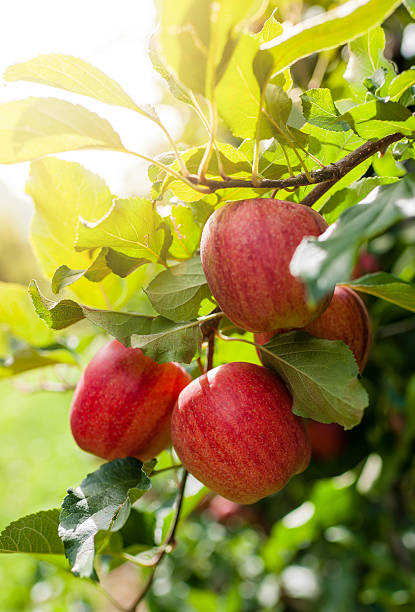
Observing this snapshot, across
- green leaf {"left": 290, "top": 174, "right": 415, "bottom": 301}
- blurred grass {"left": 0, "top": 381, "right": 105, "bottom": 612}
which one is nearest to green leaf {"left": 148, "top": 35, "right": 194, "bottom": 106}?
green leaf {"left": 290, "top": 174, "right": 415, "bottom": 301}

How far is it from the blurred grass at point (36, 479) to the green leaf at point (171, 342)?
0.47 m

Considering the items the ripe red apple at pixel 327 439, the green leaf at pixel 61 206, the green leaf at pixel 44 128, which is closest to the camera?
the green leaf at pixel 44 128

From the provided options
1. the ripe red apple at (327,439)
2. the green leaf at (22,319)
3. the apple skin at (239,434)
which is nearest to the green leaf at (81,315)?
the apple skin at (239,434)

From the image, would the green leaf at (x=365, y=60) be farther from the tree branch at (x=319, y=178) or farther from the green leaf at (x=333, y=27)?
the green leaf at (x=333, y=27)

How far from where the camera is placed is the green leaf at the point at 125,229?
1.77 feet

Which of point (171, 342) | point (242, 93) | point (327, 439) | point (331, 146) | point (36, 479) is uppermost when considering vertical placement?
point (242, 93)

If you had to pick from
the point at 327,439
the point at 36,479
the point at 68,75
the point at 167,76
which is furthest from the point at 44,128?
the point at 36,479

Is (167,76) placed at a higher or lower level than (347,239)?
higher

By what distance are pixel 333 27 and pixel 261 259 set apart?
20cm

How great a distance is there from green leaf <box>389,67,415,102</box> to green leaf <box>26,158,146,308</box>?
0.35 metres

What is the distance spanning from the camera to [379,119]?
53 cm

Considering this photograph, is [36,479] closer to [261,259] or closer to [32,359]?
[32,359]

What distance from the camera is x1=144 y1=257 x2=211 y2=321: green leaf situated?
58cm

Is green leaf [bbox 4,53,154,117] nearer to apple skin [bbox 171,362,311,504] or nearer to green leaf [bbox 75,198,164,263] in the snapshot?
green leaf [bbox 75,198,164,263]
